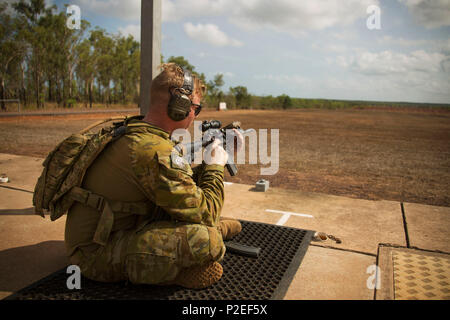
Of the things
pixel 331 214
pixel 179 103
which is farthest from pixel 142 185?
pixel 331 214

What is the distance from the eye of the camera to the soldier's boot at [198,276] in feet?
6.77

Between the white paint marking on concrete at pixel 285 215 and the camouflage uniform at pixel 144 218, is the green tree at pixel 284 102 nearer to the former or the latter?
the white paint marking on concrete at pixel 285 215

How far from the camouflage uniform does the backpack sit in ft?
0.17

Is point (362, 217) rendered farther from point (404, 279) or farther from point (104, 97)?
point (104, 97)

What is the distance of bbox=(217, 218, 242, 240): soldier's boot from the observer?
9.22 feet

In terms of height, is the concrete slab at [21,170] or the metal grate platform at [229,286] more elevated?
the concrete slab at [21,170]

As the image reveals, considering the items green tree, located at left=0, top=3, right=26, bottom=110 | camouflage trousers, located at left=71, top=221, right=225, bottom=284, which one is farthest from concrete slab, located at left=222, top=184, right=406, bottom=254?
green tree, located at left=0, top=3, right=26, bottom=110

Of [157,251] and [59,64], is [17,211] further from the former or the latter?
[59,64]

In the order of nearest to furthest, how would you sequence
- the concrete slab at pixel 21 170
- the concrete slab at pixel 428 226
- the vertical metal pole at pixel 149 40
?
the concrete slab at pixel 428 226 < the vertical metal pole at pixel 149 40 < the concrete slab at pixel 21 170

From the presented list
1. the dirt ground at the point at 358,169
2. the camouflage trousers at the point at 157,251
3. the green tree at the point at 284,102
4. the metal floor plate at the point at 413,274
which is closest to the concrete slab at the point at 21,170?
the dirt ground at the point at 358,169

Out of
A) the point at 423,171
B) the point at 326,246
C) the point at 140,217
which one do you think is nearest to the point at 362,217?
A: the point at 326,246

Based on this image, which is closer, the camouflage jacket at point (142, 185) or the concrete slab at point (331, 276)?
the camouflage jacket at point (142, 185)

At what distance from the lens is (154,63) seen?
3.38 m
